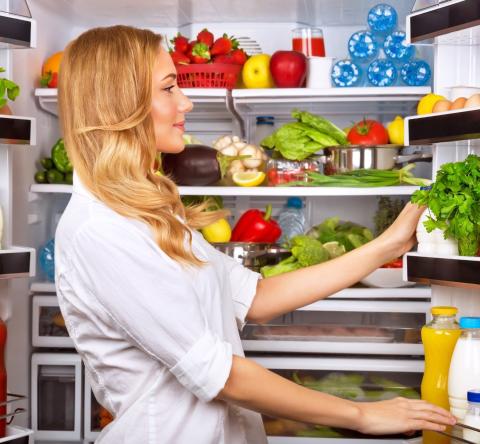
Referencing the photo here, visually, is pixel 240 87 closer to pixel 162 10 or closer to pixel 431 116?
pixel 162 10

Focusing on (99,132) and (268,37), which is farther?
(268,37)

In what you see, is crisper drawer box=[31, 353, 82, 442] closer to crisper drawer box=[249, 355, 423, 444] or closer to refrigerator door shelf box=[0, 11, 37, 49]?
crisper drawer box=[249, 355, 423, 444]

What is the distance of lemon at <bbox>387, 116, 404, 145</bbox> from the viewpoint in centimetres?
304

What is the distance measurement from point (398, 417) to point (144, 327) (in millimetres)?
445

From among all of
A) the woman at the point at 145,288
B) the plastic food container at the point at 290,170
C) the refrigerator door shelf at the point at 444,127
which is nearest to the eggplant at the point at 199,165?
the plastic food container at the point at 290,170

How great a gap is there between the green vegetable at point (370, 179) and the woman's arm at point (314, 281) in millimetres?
1206

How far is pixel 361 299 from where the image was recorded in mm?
3170

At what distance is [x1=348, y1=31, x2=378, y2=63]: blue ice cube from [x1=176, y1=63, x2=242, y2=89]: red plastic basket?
45 cm

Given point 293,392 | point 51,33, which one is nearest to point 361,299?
point 51,33

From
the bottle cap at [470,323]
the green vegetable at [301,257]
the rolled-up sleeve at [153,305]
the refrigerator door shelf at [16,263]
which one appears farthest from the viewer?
the green vegetable at [301,257]

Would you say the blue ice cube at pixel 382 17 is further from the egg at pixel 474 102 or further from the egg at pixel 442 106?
the egg at pixel 474 102

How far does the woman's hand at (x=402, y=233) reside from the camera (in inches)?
70.8

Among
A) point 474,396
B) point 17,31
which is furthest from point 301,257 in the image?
point 474,396

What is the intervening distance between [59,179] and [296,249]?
96 centimetres
